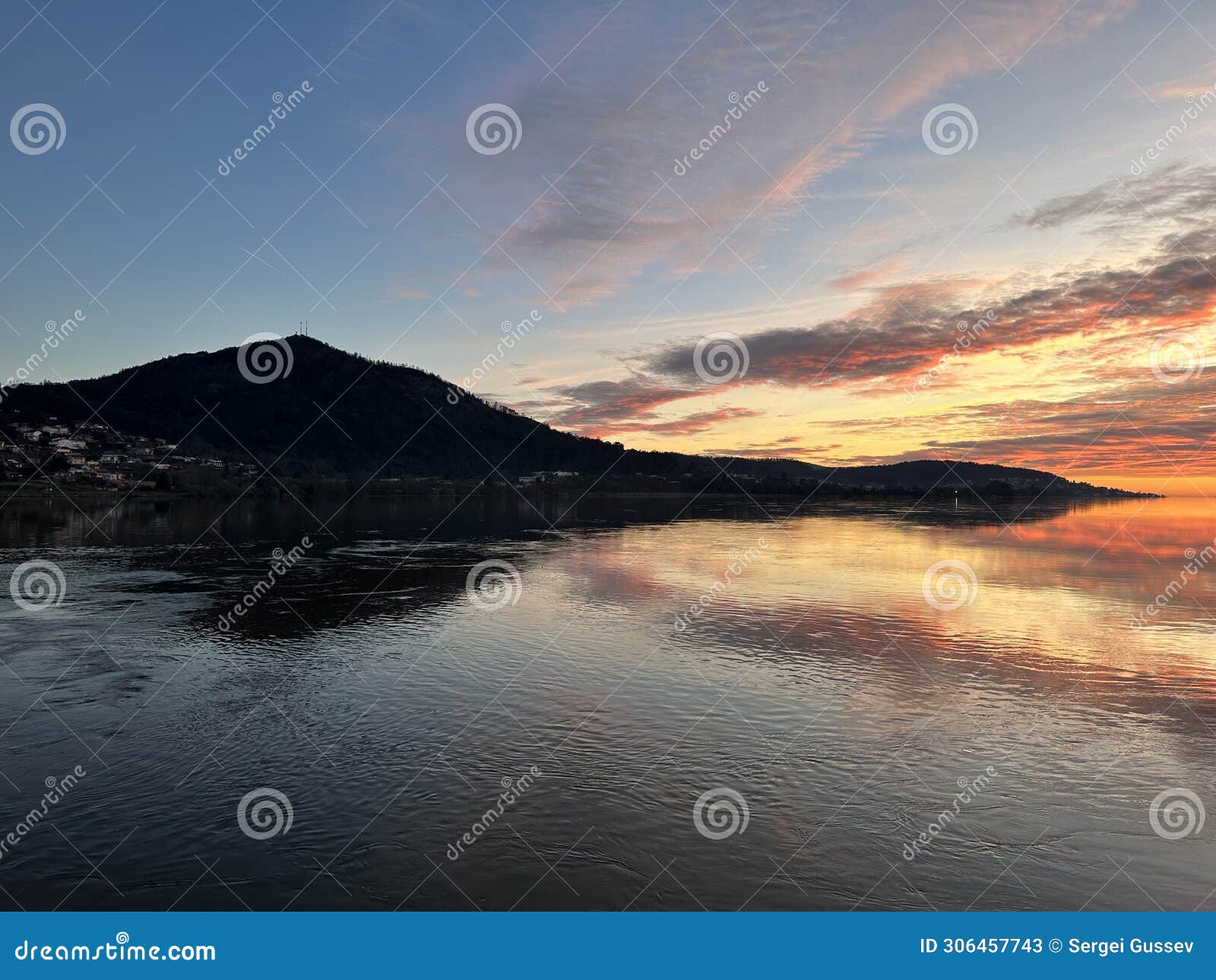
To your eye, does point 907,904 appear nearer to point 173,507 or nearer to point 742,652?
point 742,652

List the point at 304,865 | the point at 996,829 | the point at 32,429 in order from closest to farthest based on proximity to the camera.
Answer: the point at 304,865
the point at 996,829
the point at 32,429

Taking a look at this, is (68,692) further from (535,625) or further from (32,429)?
(32,429)

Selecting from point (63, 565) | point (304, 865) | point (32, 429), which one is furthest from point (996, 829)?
point (32, 429)

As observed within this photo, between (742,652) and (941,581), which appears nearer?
(742,652)

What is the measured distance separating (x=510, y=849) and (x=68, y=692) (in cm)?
1287

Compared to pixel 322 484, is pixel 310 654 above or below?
below

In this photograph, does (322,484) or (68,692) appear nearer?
(68,692)

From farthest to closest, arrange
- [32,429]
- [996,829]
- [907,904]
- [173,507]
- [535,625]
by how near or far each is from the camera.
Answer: [32,429]
[173,507]
[535,625]
[996,829]
[907,904]

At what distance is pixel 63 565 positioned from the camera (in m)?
39.0

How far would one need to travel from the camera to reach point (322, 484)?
550ft

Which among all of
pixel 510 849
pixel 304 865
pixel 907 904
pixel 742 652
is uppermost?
pixel 742 652

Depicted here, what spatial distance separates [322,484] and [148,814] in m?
167

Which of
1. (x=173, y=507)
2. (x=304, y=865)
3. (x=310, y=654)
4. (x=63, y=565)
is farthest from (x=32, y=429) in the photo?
(x=304, y=865)

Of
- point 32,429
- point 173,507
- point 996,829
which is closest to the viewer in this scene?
point 996,829
